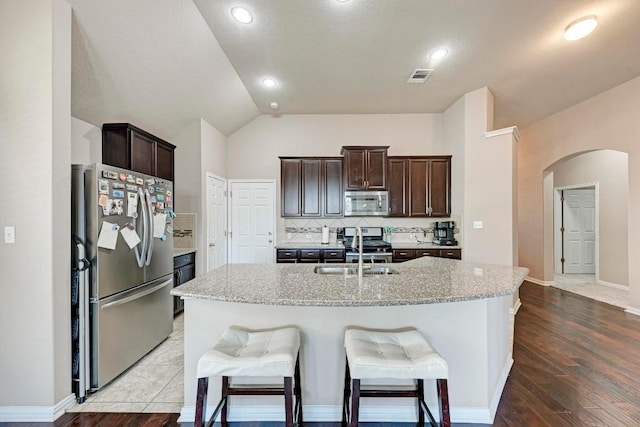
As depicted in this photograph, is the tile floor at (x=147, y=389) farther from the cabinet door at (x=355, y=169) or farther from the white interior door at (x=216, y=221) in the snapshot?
the cabinet door at (x=355, y=169)

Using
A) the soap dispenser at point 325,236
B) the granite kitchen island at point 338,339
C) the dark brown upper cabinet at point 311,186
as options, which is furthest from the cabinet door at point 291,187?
the granite kitchen island at point 338,339

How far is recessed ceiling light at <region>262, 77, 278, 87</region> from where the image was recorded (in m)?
3.87

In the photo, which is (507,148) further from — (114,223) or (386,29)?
(114,223)

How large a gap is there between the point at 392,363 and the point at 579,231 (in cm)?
729

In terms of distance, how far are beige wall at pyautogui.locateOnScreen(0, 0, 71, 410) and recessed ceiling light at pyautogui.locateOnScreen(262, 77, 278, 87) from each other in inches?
89.2

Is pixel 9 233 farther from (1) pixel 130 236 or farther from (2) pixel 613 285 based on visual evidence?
(2) pixel 613 285

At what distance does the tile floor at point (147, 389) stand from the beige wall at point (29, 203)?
289 millimetres

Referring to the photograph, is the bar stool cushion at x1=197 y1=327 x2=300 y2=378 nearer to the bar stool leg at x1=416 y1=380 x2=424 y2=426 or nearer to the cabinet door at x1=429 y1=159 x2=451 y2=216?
the bar stool leg at x1=416 y1=380 x2=424 y2=426

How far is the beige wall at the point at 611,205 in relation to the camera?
16.7 ft

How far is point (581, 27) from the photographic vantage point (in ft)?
9.20

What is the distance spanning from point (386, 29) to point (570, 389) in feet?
11.0

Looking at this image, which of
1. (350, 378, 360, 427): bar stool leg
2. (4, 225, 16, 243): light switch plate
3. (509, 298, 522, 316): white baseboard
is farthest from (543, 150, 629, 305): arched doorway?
(4, 225, 16, 243): light switch plate

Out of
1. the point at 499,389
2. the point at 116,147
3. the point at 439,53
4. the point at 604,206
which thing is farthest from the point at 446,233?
the point at 116,147

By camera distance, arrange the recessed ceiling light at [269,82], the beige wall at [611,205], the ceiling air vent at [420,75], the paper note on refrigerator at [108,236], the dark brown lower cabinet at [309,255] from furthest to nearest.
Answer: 1. the beige wall at [611,205]
2. the dark brown lower cabinet at [309,255]
3. the recessed ceiling light at [269,82]
4. the ceiling air vent at [420,75]
5. the paper note on refrigerator at [108,236]
